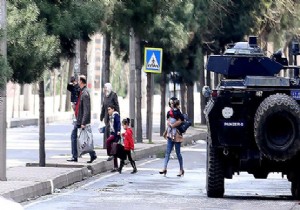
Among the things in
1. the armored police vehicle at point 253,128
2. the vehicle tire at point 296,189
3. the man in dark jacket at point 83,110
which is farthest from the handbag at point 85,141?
the vehicle tire at point 296,189

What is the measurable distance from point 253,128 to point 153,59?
18.5 meters

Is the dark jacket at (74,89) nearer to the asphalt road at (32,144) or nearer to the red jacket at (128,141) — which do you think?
the red jacket at (128,141)

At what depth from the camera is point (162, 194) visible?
69.1 feet

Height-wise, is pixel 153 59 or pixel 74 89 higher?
pixel 153 59

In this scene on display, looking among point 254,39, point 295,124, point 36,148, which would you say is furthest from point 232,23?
point 295,124

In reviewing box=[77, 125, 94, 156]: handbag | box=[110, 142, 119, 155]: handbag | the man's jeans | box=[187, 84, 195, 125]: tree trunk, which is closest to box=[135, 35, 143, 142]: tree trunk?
the man's jeans

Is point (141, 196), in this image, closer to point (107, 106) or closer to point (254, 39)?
point (254, 39)

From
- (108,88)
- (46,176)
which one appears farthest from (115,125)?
(46,176)

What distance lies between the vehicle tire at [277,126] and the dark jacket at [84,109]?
26.2 feet

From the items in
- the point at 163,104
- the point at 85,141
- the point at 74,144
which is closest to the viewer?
the point at 85,141

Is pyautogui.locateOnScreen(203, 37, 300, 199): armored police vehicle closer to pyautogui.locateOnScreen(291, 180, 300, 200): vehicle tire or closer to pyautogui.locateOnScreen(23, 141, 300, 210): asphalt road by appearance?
pyautogui.locateOnScreen(291, 180, 300, 200): vehicle tire

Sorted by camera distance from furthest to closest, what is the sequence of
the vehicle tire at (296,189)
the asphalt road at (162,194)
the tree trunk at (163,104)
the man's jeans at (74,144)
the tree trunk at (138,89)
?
the tree trunk at (163,104) → the tree trunk at (138,89) → the man's jeans at (74,144) → the vehicle tire at (296,189) → the asphalt road at (162,194)

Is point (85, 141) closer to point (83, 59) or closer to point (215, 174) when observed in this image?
point (83, 59)

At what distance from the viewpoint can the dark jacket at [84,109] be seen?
2680 cm
